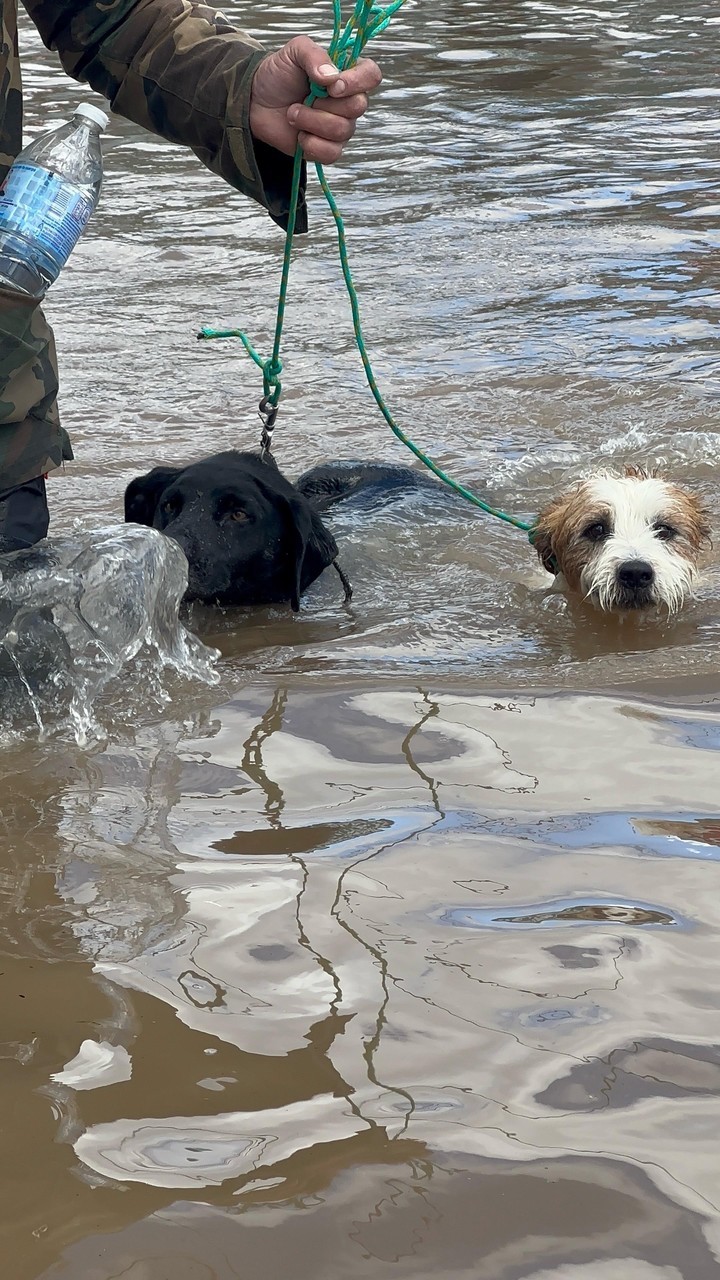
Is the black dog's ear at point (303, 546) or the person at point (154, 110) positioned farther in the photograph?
the black dog's ear at point (303, 546)

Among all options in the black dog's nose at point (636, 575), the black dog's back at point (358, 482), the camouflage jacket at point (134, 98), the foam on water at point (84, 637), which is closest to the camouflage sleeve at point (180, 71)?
the camouflage jacket at point (134, 98)

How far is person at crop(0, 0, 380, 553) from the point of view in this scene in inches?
144

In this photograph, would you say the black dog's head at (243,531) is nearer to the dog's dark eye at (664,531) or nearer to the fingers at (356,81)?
the dog's dark eye at (664,531)

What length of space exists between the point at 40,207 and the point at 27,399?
0.58 metres

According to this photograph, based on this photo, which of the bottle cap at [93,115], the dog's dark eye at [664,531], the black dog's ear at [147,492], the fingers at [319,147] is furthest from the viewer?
the black dog's ear at [147,492]

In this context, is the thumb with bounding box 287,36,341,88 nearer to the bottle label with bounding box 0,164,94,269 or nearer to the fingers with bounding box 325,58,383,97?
the fingers with bounding box 325,58,383,97

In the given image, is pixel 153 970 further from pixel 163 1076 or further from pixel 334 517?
pixel 334 517

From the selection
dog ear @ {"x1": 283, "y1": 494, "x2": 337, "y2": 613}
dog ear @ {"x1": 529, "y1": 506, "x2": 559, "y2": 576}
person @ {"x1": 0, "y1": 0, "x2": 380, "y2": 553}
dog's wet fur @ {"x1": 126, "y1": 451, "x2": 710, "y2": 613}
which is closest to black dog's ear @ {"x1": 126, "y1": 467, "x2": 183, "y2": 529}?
dog's wet fur @ {"x1": 126, "y1": 451, "x2": 710, "y2": 613}

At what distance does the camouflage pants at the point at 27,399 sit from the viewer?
12.2ft

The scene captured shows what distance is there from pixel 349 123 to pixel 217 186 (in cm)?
A: 832

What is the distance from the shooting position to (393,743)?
11.7 ft

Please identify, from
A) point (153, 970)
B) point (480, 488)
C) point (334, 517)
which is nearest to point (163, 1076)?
point (153, 970)

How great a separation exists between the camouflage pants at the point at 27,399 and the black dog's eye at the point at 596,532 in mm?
2054

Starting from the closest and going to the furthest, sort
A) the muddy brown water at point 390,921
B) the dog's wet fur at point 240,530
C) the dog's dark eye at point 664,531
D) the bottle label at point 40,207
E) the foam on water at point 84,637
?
the muddy brown water at point 390,921
the bottle label at point 40,207
the foam on water at point 84,637
the dog's wet fur at point 240,530
the dog's dark eye at point 664,531
